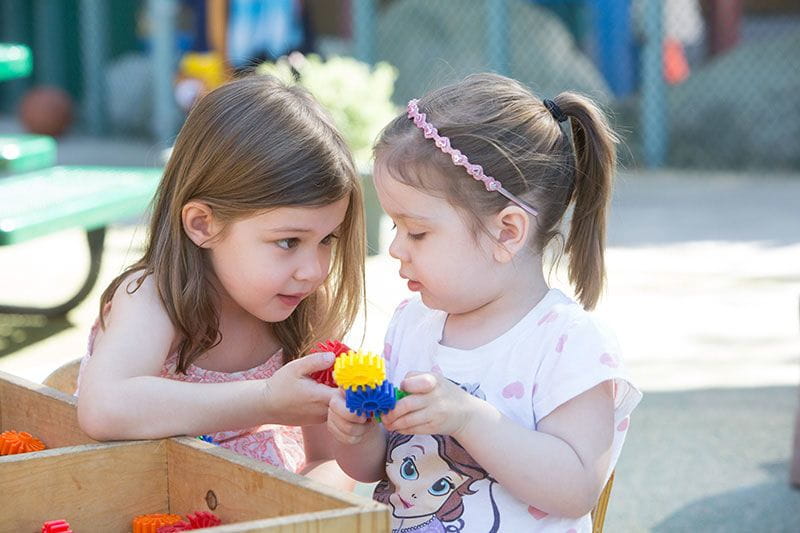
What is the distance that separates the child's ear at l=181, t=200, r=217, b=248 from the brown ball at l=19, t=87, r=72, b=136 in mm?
10905

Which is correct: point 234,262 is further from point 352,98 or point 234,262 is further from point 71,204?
point 352,98

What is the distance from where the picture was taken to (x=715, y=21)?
14.0 metres

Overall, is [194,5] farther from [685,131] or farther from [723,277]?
[723,277]

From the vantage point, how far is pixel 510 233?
2.02 meters

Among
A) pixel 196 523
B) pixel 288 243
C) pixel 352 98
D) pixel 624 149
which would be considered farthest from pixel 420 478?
pixel 624 149

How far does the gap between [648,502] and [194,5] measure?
9373mm

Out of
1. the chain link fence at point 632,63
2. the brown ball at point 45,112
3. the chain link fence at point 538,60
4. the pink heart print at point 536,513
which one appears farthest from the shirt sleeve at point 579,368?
the brown ball at point 45,112

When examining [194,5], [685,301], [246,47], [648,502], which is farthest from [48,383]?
[194,5]

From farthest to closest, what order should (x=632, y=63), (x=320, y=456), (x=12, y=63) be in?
(x=632, y=63) < (x=12, y=63) < (x=320, y=456)

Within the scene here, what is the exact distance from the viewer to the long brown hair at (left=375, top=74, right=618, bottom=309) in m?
1.99

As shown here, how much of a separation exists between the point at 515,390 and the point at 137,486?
621 mm

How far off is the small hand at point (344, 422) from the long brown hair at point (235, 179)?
0.47 m

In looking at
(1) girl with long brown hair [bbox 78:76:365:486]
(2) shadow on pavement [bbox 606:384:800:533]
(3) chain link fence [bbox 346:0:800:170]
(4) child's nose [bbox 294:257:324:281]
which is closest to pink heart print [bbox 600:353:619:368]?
(1) girl with long brown hair [bbox 78:76:365:486]

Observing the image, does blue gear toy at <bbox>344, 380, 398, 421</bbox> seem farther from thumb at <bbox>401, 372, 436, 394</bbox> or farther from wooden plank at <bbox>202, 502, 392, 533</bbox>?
wooden plank at <bbox>202, 502, 392, 533</bbox>
